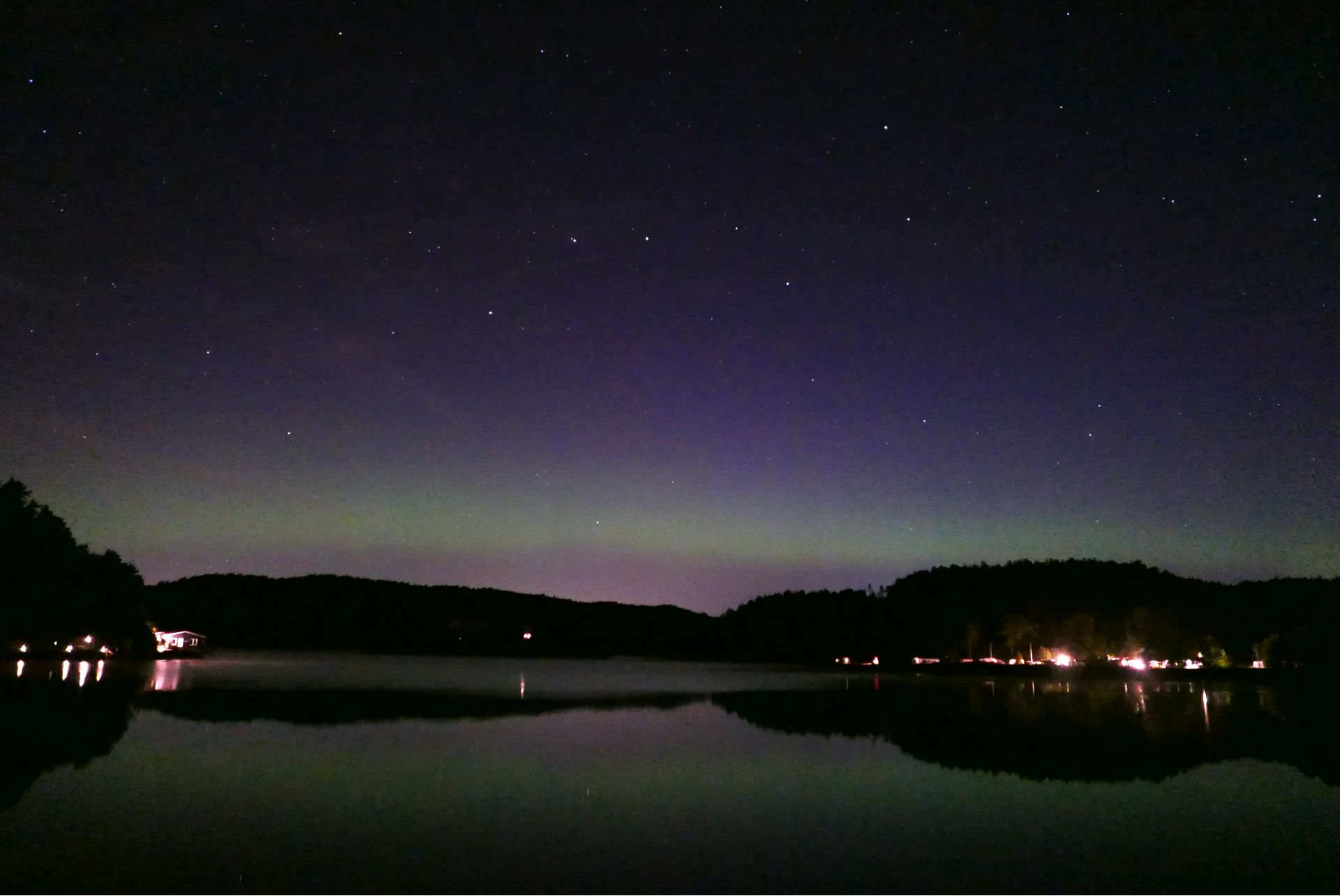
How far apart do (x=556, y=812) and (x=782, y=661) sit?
390 feet

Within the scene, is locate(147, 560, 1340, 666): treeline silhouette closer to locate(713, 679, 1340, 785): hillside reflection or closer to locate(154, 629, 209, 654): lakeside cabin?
locate(154, 629, 209, 654): lakeside cabin

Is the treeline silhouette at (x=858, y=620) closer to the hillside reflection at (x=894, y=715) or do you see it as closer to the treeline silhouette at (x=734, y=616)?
the treeline silhouette at (x=734, y=616)

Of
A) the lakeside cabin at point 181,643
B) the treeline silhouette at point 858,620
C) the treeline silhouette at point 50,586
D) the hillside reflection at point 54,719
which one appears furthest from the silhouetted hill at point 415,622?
the hillside reflection at point 54,719

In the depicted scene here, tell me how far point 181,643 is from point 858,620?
9138 centimetres

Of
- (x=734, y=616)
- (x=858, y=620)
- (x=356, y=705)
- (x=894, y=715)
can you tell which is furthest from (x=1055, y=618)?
(x=356, y=705)

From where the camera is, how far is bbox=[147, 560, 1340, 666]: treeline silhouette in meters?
94.0

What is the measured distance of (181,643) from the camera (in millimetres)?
100062

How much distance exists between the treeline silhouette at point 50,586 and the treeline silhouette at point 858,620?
43.8m

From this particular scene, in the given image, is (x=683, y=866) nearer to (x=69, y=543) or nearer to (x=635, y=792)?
(x=635, y=792)

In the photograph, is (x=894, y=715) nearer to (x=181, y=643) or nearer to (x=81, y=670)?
(x=81, y=670)

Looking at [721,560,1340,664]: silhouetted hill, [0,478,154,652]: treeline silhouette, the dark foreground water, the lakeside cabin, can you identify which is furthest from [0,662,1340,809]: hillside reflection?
the lakeside cabin

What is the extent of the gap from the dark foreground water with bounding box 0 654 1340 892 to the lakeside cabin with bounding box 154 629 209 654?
63.0 meters

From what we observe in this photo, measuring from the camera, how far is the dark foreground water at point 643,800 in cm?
1087

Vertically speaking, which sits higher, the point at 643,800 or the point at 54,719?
the point at 54,719
